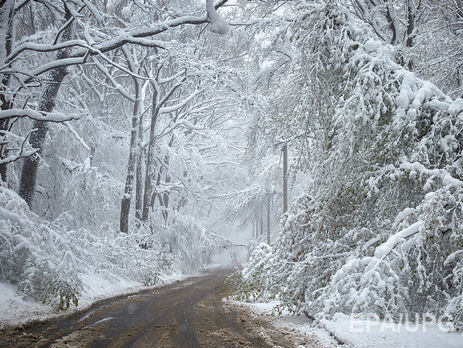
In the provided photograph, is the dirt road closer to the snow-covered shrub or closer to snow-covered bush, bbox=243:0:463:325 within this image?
the snow-covered shrub

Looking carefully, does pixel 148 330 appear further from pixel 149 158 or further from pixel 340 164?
pixel 149 158

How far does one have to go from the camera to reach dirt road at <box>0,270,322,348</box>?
196 inches

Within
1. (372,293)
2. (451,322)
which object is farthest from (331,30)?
(451,322)

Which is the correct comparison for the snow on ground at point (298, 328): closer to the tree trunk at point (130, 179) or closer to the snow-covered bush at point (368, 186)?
the snow-covered bush at point (368, 186)

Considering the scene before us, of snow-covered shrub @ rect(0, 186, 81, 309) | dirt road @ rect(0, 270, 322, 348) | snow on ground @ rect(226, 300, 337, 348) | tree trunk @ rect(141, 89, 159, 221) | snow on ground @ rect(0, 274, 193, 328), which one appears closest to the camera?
dirt road @ rect(0, 270, 322, 348)

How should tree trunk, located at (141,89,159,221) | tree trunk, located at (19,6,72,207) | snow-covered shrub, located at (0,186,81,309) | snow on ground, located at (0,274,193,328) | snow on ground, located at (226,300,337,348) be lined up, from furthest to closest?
tree trunk, located at (141,89,159,221), tree trunk, located at (19,6,72,207), snow-covered shrub, located at (0,186,81,309), snow on ground, located at (0,274,193,328), snow on ground, located at (226,300,337,348)

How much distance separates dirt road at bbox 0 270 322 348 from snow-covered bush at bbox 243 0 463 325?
3.49 feet

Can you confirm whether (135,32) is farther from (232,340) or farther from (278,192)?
(278,192)

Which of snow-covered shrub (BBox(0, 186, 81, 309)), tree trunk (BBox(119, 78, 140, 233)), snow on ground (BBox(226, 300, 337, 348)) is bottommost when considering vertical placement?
snow on ground (BBox(226, 300, 337, 348))

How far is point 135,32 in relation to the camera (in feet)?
30.9

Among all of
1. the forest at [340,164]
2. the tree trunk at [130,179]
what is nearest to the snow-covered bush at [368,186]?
the forest at [340,164]

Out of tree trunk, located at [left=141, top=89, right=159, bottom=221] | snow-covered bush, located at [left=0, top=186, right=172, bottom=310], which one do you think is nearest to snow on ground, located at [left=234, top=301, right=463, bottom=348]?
snow-covered bush, located at [left=0, top=186, right=172, bottom=310]

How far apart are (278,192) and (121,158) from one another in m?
11.7

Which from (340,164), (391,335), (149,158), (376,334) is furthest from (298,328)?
(149,158)
